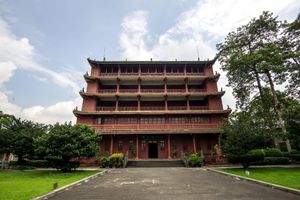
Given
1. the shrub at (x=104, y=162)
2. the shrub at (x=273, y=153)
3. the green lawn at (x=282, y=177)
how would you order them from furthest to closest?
the shrub at (x=273, y=153), the shrub at (x=104, y=162), the green lawn at (x=282, y=177)

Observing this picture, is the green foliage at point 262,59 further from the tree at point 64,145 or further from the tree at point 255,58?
the tree at point 64,145

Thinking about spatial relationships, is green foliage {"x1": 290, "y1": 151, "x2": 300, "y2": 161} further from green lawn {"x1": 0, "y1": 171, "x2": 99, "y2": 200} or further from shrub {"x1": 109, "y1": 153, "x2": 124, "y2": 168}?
green lawn {"x1": 0, "y1": 171, "x2": 99, "y2": 200}

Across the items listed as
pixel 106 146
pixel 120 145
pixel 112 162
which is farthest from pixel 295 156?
pixel 106 146

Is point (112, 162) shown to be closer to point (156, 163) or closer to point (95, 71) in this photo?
point (156, 163)

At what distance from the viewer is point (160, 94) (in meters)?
31.1

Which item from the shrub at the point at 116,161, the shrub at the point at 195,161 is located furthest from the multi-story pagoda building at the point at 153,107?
the shrub at the point at 116,161

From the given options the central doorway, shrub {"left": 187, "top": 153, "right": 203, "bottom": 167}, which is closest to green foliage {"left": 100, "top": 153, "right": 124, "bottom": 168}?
the central doorway

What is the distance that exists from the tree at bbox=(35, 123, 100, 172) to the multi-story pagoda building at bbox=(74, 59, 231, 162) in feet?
28.7

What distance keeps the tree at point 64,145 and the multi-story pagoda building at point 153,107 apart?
8747mm

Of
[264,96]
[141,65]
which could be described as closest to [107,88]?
[141,65]

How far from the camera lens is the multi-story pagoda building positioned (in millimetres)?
28938

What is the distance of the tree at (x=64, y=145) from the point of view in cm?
1730

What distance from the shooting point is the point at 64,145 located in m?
17.5

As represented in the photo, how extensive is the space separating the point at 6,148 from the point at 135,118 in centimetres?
1650
